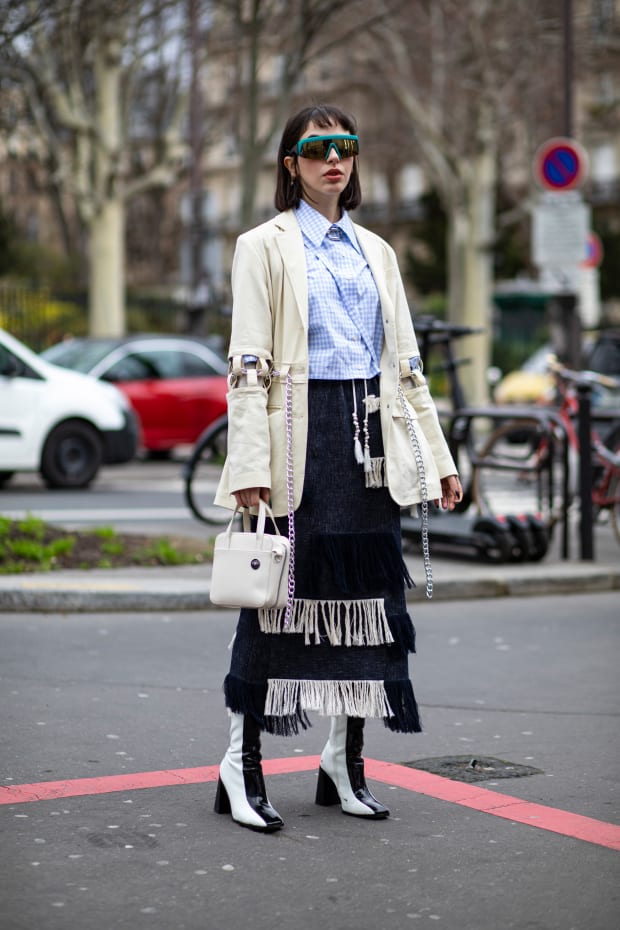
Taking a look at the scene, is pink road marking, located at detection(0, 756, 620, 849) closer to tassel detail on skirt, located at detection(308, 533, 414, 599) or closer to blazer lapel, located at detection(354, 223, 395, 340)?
tassel detail on skirt, located at detection(308, 533, 414, 599)

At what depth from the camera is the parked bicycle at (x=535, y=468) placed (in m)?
10.3

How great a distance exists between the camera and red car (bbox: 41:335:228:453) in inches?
733

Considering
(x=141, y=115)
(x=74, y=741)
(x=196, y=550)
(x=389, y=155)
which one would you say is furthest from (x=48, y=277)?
(x=74, y=741)

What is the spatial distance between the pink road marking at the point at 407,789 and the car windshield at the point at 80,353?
13.7m

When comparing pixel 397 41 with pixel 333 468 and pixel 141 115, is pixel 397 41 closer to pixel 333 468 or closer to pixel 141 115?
pixel 141 115

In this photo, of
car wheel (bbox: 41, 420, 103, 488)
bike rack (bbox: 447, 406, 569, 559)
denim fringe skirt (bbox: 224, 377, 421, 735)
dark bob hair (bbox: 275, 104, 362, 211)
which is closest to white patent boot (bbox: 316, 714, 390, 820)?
denim fringe skirt (bbox: 224, 377, 421, 735)

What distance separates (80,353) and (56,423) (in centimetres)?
376

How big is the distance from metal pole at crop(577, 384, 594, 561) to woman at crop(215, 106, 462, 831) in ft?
18.3

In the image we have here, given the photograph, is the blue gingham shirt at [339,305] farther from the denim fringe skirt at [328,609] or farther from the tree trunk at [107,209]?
the tree trunk at [107,209]

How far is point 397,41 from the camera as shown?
92.8ft

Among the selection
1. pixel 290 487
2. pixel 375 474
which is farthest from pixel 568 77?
pixel 290 487

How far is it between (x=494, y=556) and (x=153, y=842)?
596 cm

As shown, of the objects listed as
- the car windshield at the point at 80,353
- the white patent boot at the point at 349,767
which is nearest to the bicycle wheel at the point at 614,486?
the white patent boot at the point at 349,767

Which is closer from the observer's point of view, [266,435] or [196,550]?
[266,435]
